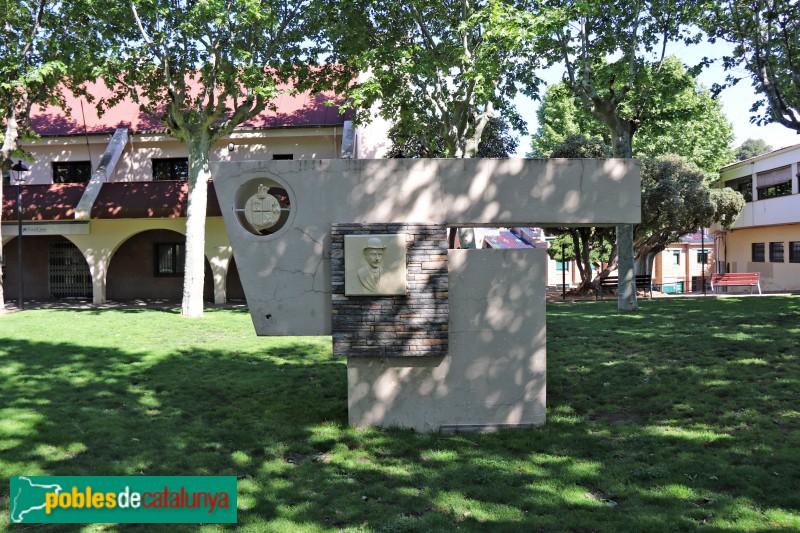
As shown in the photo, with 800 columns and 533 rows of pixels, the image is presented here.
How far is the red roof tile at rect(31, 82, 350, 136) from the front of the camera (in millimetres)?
22922

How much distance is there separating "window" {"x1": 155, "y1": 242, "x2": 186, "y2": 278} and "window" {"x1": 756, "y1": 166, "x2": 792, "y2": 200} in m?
27.7

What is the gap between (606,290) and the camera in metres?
23.0

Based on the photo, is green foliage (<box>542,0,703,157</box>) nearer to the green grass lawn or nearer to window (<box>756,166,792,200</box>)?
the green grass lawn

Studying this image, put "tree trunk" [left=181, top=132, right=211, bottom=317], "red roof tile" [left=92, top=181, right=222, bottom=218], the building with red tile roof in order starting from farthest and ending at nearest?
the building with red tile roof
"red roof tile" [left=92, top=181, right=222, bottom=218]
"tree trunk" [left=181, top=132, right=211, bottom=317]

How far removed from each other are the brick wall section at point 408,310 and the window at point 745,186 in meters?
30.8

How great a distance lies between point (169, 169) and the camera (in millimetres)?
23469

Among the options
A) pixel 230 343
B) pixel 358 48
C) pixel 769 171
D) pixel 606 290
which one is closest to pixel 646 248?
pixel 606 290

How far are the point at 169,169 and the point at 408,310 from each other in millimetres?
20141

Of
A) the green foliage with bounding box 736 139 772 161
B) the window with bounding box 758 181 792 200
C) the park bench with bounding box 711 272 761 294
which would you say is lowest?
the park bench with bounding box 711 272 761 294

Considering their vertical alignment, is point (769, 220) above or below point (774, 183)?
below

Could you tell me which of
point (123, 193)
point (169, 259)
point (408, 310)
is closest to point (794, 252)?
point (169, 259)

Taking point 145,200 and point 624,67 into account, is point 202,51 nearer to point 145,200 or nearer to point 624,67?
point 145,200

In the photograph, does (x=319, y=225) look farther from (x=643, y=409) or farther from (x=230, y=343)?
(x=230, y=343)

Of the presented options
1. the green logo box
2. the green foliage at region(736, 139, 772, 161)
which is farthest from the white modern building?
the green foliage at region(736, 139, 772, 161)
